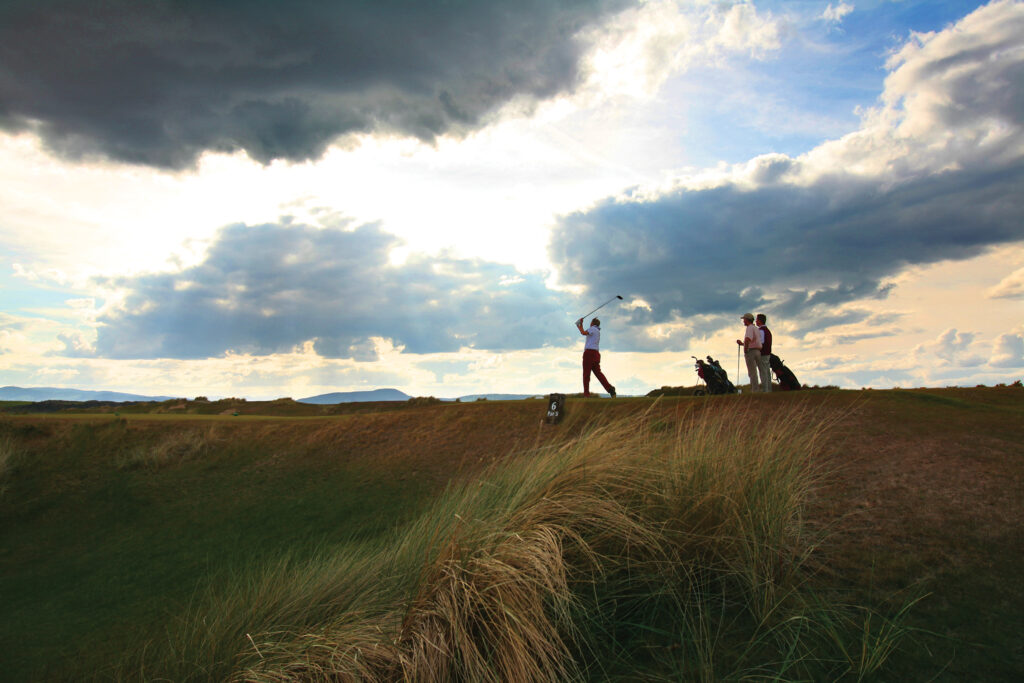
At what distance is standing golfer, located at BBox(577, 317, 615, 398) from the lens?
1554 centimetres

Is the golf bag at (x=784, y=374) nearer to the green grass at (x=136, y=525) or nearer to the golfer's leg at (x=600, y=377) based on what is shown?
the golfer's leg at (x=600, y=377)

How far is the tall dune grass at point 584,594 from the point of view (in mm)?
4258

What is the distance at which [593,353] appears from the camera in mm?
15508

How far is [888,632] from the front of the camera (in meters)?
4.24

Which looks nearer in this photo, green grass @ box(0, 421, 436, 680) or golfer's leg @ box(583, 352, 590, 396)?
green grass @ box(0, 421, 436, 680)

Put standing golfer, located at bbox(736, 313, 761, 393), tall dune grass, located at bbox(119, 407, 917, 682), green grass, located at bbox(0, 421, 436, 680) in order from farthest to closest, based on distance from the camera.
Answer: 1. standing golfer, located at bbox(736, 313, 761, 393)
2. green grass, located at bbox(0, 421, 436, 680)
3. tall dune grass, located at bbox(119, 407, 917, 682)

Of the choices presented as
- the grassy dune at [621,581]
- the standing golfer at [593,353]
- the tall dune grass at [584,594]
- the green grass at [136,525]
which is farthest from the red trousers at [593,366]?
the tall dune grass at [584,594]

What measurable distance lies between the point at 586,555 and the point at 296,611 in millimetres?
3025

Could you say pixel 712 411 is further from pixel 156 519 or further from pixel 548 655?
pixel 156 519

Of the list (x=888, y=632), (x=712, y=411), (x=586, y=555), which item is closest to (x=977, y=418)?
(x=712, y=411)

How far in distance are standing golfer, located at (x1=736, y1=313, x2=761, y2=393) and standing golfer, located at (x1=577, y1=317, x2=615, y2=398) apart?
354 cm

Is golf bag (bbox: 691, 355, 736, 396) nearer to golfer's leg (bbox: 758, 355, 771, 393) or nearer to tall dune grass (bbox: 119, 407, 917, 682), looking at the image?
golfer's leg (bbox: 758, 355, 771, 393)

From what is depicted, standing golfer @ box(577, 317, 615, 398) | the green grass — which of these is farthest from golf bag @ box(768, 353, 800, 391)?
the green grass

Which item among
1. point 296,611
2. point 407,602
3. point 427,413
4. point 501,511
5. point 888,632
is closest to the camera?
point 888,632
